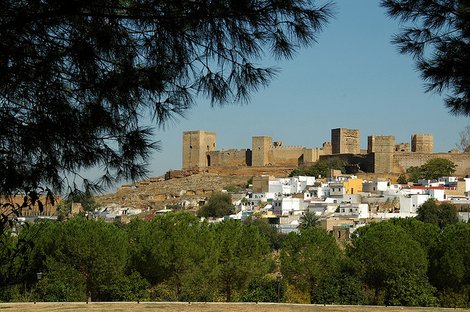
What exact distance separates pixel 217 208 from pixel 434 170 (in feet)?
81.1

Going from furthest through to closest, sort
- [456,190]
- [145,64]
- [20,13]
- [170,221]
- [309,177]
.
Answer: [309,177]
[456,190]
[170,221]
[145,64]
[20,13]

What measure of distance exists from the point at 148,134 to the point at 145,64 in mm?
486

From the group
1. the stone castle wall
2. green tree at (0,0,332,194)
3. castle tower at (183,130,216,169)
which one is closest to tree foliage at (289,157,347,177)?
the stone castle wall

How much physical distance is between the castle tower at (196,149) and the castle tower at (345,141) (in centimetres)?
1465

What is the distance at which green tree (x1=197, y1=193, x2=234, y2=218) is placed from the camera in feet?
212

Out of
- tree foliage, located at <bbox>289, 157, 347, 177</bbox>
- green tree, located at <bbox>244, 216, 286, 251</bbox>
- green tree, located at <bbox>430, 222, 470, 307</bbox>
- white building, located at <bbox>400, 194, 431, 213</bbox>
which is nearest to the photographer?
green tree, located at <bbox>430, 222, 470, 307</bbox>

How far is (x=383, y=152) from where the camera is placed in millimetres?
82562

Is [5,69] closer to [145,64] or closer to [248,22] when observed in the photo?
[145,64]

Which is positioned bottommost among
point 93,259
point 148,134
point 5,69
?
point 93,259

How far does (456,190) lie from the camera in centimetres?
6788

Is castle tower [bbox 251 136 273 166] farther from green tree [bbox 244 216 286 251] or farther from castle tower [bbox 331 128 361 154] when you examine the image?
green tree [bbox 244 216 286 251]

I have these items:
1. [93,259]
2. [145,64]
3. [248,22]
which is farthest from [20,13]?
[93,259]

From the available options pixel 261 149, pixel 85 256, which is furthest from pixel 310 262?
pixel 261 149

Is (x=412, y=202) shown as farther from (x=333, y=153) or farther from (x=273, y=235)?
(x=333, y=153)
